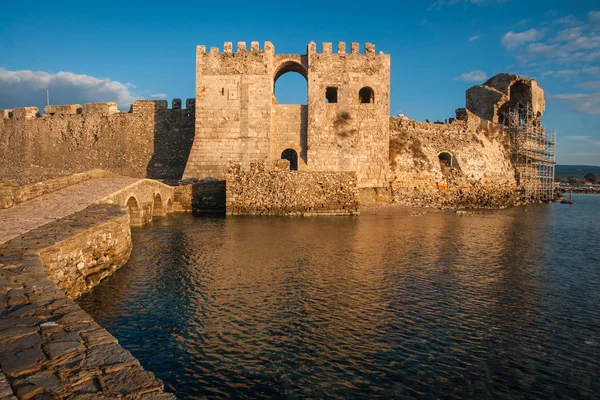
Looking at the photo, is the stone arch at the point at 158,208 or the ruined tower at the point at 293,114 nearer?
the stone arch at the point at 158,208

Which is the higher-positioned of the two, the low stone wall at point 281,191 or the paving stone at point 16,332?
the low stone wall at point 281,191

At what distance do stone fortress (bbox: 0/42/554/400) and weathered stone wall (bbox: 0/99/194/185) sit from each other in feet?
0.26

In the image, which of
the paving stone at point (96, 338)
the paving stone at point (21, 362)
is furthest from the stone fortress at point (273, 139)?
the paving stone at point (21, 362)

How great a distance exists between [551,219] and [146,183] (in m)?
21.1

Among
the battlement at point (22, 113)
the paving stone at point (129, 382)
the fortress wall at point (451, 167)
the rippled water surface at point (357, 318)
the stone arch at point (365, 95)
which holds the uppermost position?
the stone arch at point (365, 95)

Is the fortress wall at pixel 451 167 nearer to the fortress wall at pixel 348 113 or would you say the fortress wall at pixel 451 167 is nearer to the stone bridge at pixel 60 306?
the fortress wall at pixel 348 113

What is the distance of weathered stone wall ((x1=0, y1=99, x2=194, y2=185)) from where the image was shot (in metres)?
28.7

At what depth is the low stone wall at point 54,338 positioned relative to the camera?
3.14 m

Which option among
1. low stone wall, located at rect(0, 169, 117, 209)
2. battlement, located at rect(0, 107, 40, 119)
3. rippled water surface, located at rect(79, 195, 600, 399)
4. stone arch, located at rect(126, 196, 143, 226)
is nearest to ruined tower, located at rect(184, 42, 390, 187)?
stone arch, located at rect(126, 196, 143, 226)

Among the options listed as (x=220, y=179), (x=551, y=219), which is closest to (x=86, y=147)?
(x=220, y=179)

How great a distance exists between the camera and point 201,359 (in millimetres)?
5734

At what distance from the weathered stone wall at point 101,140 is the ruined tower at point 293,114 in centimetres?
306

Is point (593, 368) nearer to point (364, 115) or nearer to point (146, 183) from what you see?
point (146, 183)

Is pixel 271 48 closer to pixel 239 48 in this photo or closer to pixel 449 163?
pixel 239 48
